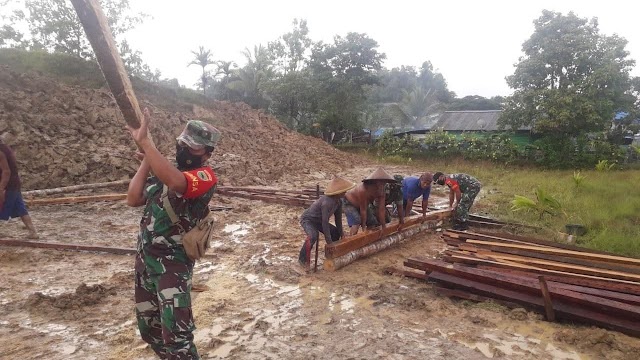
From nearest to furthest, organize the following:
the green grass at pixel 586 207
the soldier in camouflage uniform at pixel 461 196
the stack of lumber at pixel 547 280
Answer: the stack of lumber at pixel 547 280 → the green grass at pixel 586 207 → the soldier in camouflage uniform at pixel 461 196

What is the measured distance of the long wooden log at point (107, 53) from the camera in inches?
85.4

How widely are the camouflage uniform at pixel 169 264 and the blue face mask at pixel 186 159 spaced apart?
81mm

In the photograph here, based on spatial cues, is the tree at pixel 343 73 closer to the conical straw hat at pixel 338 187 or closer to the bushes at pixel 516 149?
the bushes at pixel 516 149

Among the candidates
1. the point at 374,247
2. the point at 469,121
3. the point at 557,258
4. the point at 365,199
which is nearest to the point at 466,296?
the point at 557,258

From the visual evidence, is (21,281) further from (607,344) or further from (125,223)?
(607,344)

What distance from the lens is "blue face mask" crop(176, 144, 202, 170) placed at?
91.2 inches

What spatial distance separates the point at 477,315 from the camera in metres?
3.98

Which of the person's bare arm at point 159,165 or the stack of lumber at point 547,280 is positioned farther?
the stack of lumber at point 547,280

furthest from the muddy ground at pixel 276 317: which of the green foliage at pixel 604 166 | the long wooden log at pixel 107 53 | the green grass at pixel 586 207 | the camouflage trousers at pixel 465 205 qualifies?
the green foliage at pixel 604 166

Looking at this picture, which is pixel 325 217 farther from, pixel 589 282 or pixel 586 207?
pixel 586 207

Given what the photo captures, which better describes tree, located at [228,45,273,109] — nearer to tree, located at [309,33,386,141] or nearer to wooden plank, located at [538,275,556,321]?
tree, located at [309,33,386,141]

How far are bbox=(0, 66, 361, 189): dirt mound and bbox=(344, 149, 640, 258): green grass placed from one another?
7077 mm

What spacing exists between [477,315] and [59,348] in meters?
3.65

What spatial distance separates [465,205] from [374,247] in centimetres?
292
